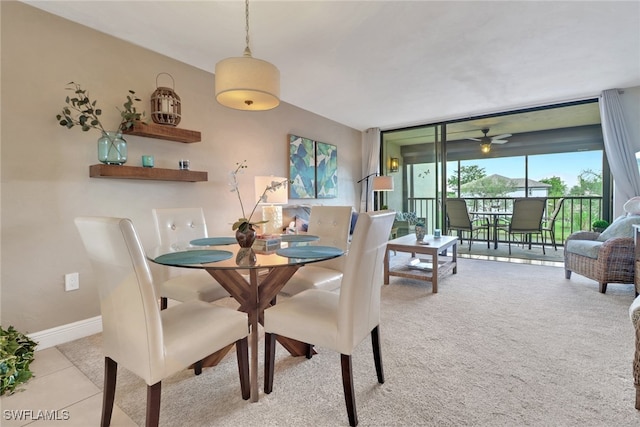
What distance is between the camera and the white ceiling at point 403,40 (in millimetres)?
2201

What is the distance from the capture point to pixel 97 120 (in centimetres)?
236

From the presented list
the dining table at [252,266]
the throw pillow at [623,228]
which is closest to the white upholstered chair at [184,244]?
the dining table at [252,266]

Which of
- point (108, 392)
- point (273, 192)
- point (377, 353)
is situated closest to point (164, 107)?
point (273, 192)

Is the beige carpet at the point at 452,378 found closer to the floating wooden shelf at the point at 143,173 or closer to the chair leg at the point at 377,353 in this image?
the chair leg at the point at 377,353

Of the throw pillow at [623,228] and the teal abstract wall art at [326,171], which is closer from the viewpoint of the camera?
the throw pillow at [623,228]

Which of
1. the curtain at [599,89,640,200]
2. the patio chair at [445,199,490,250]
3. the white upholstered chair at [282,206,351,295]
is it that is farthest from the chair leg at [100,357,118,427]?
the curtain at [599,89,640,200]

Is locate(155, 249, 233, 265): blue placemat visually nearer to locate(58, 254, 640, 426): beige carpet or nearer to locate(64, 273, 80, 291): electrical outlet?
locate(58, 254, 640, 426): beige carpet

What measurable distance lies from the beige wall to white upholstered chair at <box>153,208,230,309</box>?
0.49m

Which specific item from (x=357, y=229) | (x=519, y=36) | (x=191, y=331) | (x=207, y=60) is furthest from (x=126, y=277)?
(x=519, y=36)

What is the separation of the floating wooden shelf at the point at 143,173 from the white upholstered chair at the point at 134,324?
51.0 inches

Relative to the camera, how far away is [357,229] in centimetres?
134

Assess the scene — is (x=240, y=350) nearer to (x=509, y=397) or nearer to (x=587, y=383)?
(x=509, y=397)

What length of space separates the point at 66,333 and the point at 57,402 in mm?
872

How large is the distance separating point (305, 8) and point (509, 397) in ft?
8.94
